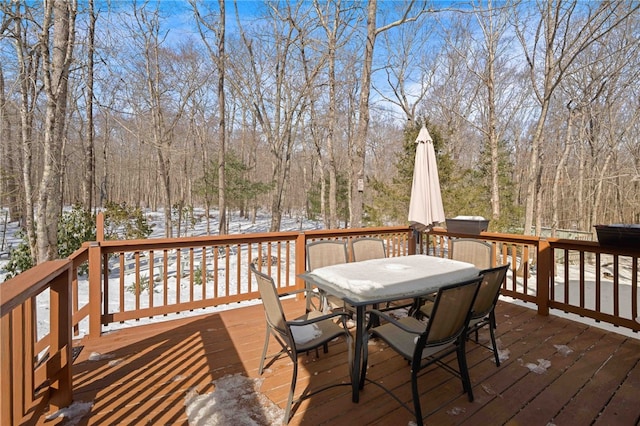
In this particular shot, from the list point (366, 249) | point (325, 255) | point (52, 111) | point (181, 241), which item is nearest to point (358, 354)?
point (325, 255)

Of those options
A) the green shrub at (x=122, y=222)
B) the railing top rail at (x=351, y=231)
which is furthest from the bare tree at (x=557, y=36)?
the green shrub at (x=122, y=222)

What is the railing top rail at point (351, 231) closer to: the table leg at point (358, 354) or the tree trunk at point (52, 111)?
the table leg at point (358, 354)

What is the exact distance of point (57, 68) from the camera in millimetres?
4543

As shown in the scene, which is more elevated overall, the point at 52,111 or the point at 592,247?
the point at 52,111

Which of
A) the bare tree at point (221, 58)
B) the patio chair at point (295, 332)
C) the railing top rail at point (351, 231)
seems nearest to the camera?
the patio chair at point (295, 332)

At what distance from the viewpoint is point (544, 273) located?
12.0ft

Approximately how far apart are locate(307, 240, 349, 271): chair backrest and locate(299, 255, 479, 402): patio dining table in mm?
439

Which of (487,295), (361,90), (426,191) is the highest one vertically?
(361,90)

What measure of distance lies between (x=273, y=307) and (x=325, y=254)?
1434mm

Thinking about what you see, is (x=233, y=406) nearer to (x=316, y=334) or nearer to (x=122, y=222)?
(x=316, y=334)

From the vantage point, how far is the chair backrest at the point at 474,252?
348cm

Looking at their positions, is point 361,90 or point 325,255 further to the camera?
point 361,90

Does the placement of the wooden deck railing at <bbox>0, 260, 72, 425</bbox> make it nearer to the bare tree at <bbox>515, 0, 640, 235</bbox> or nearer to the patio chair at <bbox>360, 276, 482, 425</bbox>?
the patio chair at <bbox>360, 276, 482, 425</bbox>

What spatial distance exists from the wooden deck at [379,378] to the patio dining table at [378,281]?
1.15 feet
